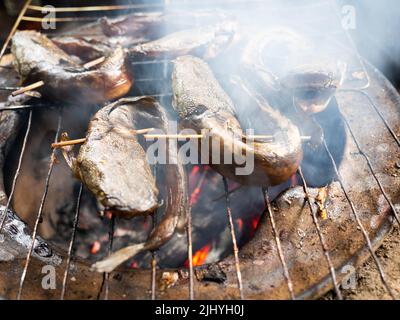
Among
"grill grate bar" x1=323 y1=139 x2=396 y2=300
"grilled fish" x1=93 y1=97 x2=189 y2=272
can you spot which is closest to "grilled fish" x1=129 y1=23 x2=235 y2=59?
"grilled fish" x1=93 y1=97 x2=189 y2=272

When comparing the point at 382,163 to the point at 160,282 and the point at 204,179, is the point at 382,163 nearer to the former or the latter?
the point at 204,179

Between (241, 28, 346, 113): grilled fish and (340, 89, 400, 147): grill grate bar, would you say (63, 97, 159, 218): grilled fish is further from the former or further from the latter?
(340, 89, 400, 147): grill grate bar

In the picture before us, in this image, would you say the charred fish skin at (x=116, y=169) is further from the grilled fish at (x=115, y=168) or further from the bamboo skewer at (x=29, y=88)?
the bamboo skewer at (x=29, y=88)

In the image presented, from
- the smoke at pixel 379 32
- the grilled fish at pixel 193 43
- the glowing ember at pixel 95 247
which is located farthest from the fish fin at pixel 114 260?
the smoke at pixel 379 32

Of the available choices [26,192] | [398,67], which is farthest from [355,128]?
[26,192]

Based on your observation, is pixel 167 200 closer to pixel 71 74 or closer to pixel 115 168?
pixel 115 168
